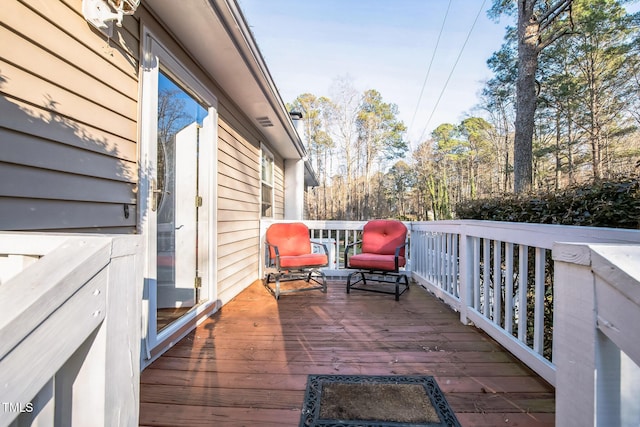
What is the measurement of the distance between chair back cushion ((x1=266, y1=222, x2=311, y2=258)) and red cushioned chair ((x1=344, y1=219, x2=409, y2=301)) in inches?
25.9

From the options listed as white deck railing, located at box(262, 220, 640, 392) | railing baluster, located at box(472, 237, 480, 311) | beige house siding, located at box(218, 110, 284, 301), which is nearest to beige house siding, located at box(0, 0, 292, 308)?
beige house siding, located at box(218, 110, 284, 301)

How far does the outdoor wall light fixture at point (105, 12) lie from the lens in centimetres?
151

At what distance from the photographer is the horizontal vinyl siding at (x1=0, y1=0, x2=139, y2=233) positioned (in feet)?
3.90

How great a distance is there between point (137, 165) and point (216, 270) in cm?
142

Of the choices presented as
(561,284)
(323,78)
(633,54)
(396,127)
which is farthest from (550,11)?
(396,127)

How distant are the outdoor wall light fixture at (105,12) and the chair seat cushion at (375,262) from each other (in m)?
3.16

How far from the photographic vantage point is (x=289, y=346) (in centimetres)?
217

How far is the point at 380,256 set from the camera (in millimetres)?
3807

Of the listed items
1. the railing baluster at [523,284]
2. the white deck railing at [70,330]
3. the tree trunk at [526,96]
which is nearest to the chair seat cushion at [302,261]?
the railing baluster at [523,284]

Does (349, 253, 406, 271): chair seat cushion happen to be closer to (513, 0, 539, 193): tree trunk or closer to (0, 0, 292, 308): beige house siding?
(0, 0, 292, 308): beige house siding

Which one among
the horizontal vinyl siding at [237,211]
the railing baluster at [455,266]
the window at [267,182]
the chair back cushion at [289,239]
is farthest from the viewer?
the window at [267,182]

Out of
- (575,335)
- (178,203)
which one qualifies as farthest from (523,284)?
(178,203)

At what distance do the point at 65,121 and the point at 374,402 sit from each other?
2110mm

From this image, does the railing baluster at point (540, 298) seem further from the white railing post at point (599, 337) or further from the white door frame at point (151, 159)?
the white door frame at point (151, 159)
